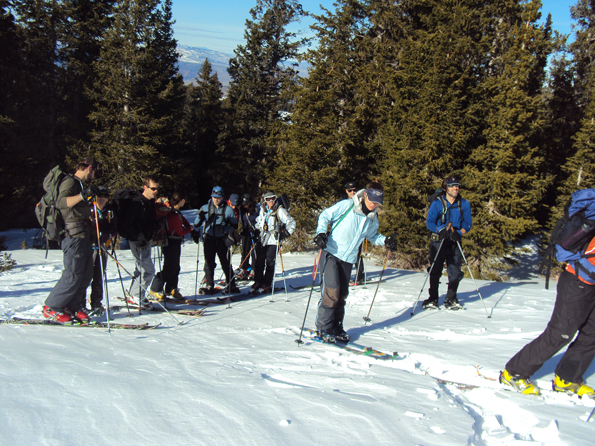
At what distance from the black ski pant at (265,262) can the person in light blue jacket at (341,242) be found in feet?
11.7

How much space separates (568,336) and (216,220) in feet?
19.9

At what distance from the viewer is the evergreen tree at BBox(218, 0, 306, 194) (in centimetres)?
2559

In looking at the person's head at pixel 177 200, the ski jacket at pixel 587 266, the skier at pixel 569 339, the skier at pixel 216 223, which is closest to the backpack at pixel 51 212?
the person's head at pixel 177 200

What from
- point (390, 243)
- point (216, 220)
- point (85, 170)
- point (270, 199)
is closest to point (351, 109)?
point (270, 199)

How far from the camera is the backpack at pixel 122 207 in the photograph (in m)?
6.16

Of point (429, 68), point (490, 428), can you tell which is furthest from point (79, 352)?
point (429, 68)

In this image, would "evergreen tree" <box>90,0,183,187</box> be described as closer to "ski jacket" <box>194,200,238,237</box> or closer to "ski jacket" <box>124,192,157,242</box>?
"ski jacket" <box>194,200,238,237</box>

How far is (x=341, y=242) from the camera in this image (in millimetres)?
4930

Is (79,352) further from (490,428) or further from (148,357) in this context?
(490,428)

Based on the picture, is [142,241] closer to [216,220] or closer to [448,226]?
[216,220]

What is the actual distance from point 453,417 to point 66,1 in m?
29.3

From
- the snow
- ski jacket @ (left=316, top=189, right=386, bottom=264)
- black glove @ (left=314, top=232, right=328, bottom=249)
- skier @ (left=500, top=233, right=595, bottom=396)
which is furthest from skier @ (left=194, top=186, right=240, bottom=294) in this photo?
skier @ (left=500, top=233, right=595, bottom=396)

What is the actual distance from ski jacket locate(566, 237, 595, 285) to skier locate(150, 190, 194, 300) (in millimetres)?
5675

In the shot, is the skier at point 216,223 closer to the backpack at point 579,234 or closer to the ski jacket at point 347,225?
the ski jacket at point 347,225
